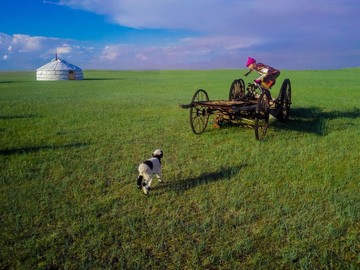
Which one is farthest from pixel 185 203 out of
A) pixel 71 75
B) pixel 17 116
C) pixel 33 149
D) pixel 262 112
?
pixel 71 75

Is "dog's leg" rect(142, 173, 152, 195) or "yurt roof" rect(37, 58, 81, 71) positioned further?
"yurt roof" rect(37, 58, 81, 71)

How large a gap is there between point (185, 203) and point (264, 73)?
23.3 ft

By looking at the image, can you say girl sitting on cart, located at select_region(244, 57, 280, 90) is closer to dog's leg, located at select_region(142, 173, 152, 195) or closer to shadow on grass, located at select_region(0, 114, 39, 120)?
dog's leg, located at select_region(142, 173, 152, 195)

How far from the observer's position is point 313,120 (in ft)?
42.5

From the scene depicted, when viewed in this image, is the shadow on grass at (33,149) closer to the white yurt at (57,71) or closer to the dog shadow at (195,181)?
the dog shadow at (195,181)

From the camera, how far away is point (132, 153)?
27.9ft

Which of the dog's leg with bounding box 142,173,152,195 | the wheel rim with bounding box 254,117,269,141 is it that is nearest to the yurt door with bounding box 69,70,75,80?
the wheel rim with bounding box 254,117,269,141

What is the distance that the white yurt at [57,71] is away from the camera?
180ft

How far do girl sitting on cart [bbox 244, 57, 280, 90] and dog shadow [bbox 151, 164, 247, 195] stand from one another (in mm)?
4821

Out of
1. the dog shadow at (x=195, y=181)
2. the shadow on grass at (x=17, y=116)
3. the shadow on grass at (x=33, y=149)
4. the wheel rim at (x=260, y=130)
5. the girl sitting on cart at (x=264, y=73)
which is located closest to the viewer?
the dog shadow at (x=195, y=181)

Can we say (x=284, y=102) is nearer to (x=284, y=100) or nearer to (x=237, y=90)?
(x=284, y=100)

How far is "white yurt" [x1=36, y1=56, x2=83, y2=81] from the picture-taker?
5484 cm

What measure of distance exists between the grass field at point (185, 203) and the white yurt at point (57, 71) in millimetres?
48596

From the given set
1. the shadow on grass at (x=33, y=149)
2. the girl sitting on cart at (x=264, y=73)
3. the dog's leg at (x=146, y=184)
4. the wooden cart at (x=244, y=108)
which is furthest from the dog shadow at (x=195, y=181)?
the girl sitting on cart at (x=264, y=73)
